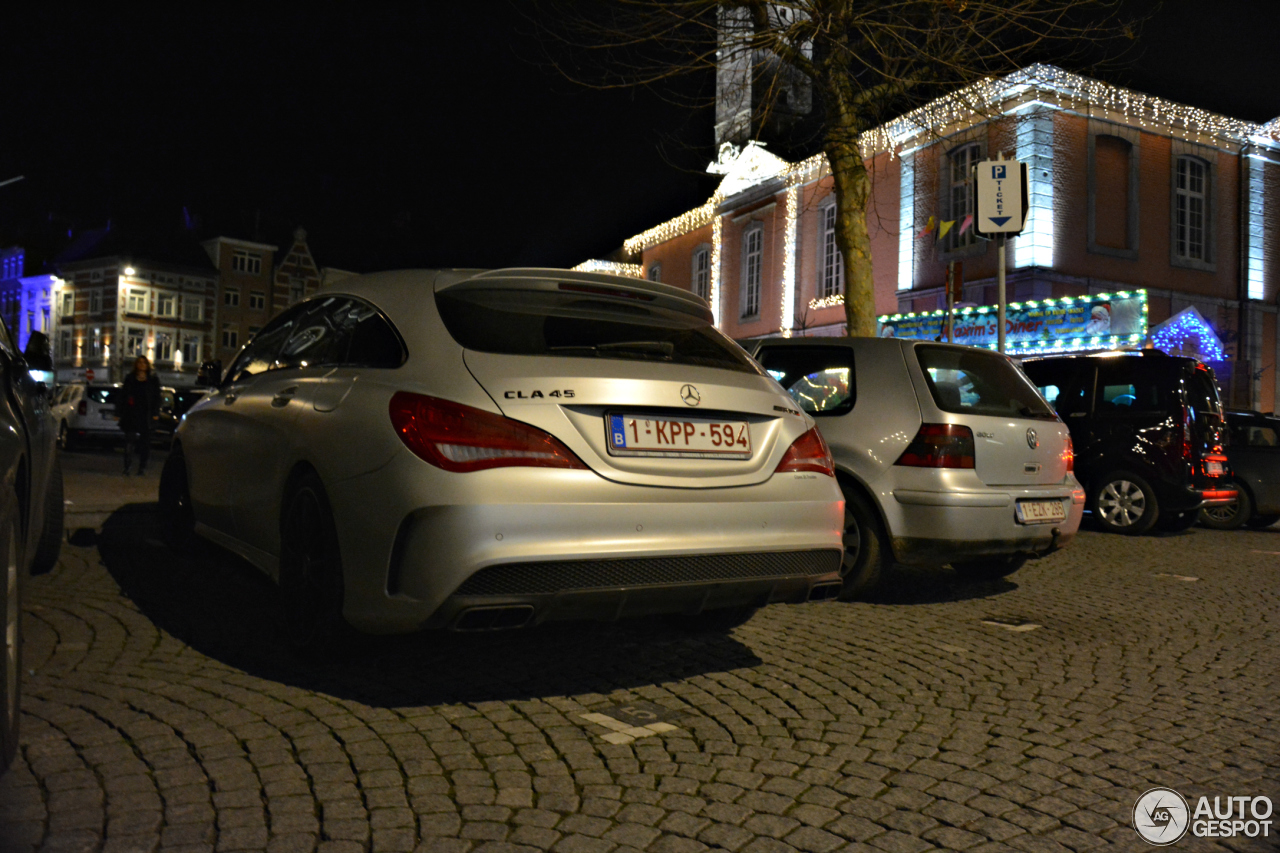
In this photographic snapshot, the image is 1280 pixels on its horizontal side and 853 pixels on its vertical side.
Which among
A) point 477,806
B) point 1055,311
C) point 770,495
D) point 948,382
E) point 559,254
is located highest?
point 559,254

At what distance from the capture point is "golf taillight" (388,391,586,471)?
136 inches

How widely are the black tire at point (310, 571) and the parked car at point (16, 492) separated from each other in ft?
3.03

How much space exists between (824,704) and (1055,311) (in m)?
19.1

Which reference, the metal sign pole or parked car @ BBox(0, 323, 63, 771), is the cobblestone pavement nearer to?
parked car @ BBox(0, 323, 63, 771)

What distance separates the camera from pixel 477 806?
285cm

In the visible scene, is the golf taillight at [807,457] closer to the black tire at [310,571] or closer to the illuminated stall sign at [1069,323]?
the black tire at [310,571]

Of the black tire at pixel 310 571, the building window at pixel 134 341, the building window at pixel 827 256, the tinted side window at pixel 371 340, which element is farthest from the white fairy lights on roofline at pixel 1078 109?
the building window at pixel 134 341

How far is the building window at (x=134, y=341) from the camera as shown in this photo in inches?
2597

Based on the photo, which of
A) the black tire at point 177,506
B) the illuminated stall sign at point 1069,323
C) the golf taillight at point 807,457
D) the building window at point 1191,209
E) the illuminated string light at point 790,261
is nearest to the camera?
the golf taillight at point 807,457

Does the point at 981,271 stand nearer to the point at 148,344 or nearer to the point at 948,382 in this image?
the point at 948,382

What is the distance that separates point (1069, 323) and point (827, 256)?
8830 millimetres

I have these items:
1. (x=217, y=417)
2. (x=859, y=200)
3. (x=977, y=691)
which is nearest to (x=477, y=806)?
(x=977, y=691)

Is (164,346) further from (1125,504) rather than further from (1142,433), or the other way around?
(1142,433)

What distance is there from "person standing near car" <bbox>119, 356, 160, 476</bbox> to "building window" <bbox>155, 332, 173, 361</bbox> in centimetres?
5661
